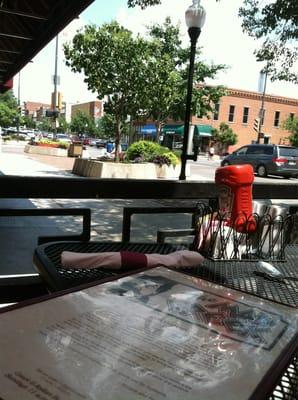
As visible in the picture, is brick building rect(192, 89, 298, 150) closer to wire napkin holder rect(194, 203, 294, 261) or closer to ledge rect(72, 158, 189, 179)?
ledge rect(72, 158, 189, 179)

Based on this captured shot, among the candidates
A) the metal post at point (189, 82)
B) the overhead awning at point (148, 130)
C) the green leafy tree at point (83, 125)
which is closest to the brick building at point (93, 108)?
the green leafy tree at point (83, 125)

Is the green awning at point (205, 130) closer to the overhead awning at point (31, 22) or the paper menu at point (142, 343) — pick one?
the overhead awning at point (31, 22)

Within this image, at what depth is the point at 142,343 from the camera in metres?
1.15

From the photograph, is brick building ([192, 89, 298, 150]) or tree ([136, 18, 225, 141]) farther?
brick building ([192, 89, 298, 150])

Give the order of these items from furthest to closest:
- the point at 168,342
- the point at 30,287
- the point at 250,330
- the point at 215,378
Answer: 1. the point at 30,287
2. the point at 250,330
3. the point at 168,342
4. the point at 215,378

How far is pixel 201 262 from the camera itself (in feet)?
6.99

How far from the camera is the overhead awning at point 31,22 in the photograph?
225 inches

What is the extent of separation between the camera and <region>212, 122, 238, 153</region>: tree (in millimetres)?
51403

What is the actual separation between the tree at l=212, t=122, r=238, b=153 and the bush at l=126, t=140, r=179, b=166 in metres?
34.1

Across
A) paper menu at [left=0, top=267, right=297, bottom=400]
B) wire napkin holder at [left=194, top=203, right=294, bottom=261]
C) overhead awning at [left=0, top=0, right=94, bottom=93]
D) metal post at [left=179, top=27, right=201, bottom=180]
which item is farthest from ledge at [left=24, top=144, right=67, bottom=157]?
paper menu at [left=0, top=267, right=297, bottom=400]

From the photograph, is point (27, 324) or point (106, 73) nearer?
point (27, 324)

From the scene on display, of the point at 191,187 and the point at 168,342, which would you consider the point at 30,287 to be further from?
the point at 191,187

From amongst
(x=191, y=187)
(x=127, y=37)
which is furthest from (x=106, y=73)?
(x=191, y=187)

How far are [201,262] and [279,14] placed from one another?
7446mm
